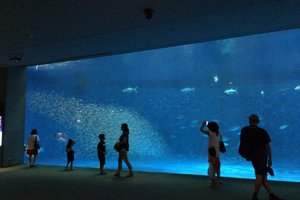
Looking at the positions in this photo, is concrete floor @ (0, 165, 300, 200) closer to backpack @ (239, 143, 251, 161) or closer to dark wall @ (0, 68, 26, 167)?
backpack @ (239, 143, 251, 161)

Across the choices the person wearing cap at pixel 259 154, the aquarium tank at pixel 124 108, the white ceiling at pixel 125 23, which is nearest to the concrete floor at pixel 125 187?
the person wearing cap at pixel 259 154

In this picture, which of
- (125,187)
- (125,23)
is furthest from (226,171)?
(125,23)

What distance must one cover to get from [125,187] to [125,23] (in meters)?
3.97

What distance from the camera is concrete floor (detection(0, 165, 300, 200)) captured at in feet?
18.1

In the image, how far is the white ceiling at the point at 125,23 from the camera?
16.7 feet

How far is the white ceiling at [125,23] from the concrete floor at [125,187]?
383cm

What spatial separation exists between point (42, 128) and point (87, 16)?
81.4 ft

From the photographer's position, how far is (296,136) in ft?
162

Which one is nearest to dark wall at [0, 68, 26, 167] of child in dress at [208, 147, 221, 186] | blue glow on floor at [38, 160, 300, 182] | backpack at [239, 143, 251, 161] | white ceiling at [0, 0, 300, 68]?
white ceiling at [0, 0, 300, 68]

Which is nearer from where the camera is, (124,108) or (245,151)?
(245,151)

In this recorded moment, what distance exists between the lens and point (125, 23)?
6.18 metres

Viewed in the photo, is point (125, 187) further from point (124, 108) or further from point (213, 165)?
point (124, 108)

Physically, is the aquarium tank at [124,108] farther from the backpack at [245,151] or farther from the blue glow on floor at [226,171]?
the backpack at [245,151]

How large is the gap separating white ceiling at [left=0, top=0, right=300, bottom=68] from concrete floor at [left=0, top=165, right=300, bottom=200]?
3.83m
